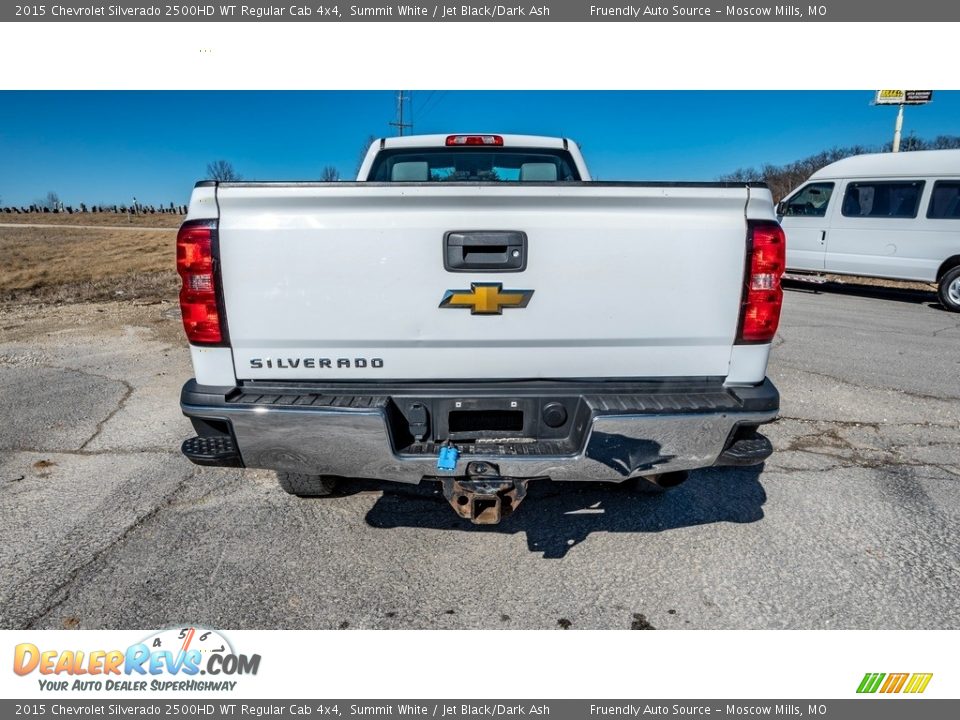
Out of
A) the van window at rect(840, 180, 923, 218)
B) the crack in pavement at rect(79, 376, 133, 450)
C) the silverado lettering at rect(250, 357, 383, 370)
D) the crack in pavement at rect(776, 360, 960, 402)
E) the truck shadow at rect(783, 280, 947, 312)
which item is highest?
the van window at rect(840, 180, 923, 218)

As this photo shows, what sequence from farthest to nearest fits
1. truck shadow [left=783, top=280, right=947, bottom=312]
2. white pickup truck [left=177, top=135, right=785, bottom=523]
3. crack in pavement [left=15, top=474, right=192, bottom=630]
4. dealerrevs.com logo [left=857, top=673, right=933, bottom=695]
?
truck shadow [left=783, top=280, right=947, bottom=312]
crack in pavement [left=15, top=474, right=192, bottom=630]
white pickup truck [left=177, top=135, right=785, bottom=523]
dealerrevs.com logo [left=857, top=673, right=933, bottom=695]

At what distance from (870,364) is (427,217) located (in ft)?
19.5

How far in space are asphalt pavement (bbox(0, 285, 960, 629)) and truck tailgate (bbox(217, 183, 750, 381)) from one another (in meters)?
0.97

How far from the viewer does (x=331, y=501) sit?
10.9ft

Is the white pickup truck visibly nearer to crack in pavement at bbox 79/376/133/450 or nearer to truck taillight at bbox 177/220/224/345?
truck taillight at bbox 177/220/224/345

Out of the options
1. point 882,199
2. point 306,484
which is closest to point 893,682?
point 306,484

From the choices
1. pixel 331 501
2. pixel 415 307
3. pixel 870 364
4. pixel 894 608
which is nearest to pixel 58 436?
pixel 331 501

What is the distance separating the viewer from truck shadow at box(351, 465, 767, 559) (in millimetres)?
3021

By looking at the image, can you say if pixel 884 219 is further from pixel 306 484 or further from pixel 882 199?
pixel 306 484

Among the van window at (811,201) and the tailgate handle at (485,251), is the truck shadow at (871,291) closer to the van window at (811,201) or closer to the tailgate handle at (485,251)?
the van window at (811,201)

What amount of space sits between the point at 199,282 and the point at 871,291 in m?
13.5

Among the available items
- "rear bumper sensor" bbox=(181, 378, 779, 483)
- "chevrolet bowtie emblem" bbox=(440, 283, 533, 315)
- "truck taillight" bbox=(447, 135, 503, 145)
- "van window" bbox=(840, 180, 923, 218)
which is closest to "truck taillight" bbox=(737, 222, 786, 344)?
"rear bumper sensor" bbox=(181, 378, 779, 483)

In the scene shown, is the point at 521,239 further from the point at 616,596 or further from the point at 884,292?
the point at 884,292

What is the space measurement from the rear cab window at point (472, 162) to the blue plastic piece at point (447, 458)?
2.90m
